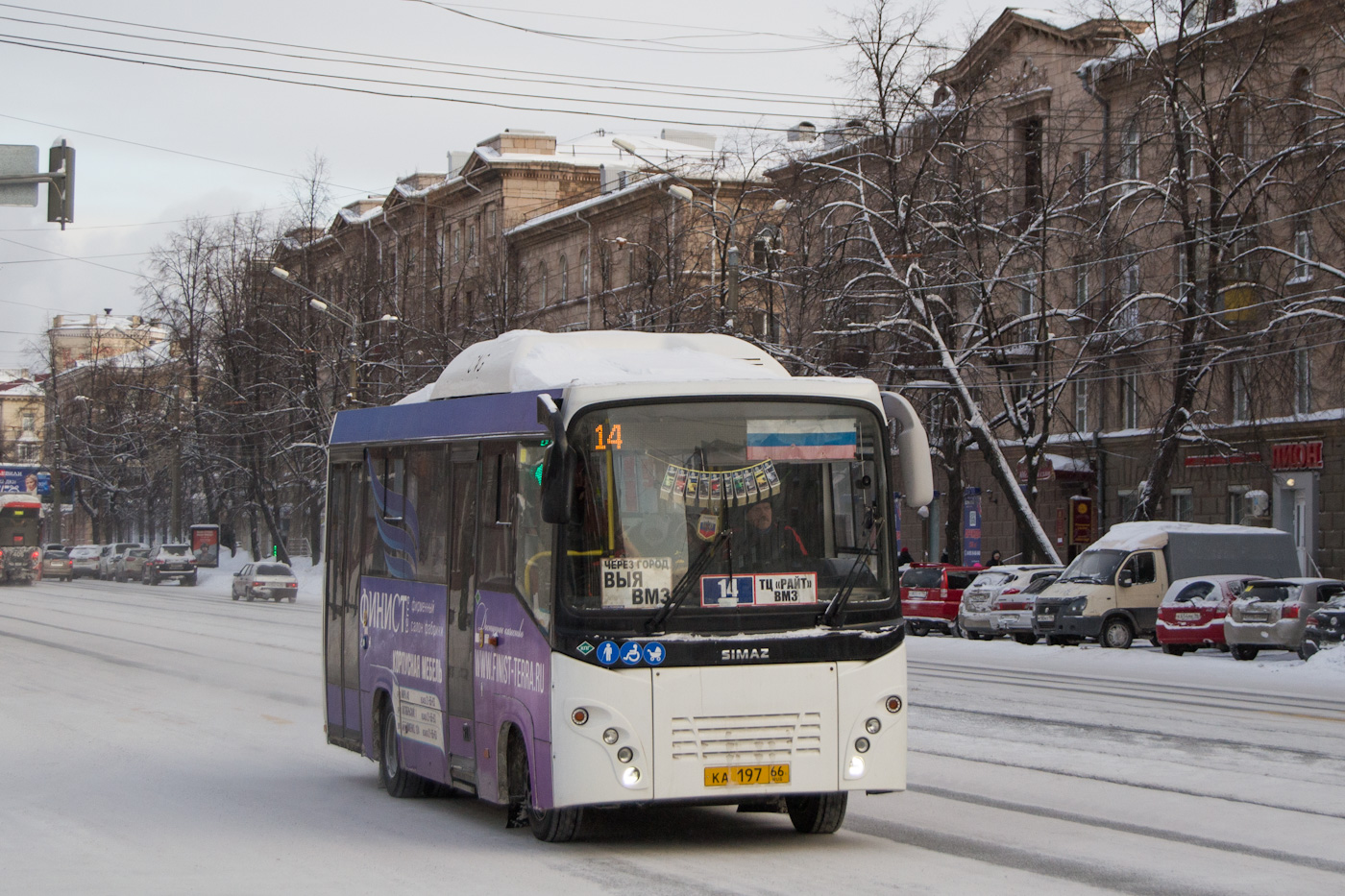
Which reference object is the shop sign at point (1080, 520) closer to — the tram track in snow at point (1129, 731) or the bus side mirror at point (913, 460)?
the tram track in snow at point (1129, 731)

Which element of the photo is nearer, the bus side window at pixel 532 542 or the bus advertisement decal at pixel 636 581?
the bus advertisement decal at pixel 636 581

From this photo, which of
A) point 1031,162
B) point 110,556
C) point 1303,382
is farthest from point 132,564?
point 1303,382

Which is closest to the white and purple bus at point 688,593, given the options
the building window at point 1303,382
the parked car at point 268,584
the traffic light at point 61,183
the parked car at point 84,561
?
the traffic light at point 61,183

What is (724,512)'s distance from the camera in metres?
9.70

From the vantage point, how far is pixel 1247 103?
33.8 meters

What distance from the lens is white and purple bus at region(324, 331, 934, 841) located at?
31.1 feet

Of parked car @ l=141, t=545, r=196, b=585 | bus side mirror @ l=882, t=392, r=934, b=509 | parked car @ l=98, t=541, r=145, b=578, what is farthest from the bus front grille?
parked car @ l=98, t=541, r=145, b=578

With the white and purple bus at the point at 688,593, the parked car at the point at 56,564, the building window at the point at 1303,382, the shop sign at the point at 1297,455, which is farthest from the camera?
the parked car at the point at 56,564

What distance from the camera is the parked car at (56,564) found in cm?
8088

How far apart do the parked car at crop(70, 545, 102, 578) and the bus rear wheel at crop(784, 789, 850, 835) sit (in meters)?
79.0

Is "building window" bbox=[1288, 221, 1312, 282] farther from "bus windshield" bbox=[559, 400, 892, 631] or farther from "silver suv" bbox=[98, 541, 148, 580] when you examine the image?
"silver suv" bbox=[98, 541, 148, 580]

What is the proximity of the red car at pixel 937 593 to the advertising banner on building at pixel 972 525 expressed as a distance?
1368 cm

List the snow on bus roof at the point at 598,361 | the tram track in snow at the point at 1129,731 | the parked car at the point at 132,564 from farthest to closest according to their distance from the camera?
the parked car at the point at 132,564
the tram track in snow at the point at 1129,731
the snow on bus roof at the point at 598,361

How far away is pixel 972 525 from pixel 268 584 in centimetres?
2292
